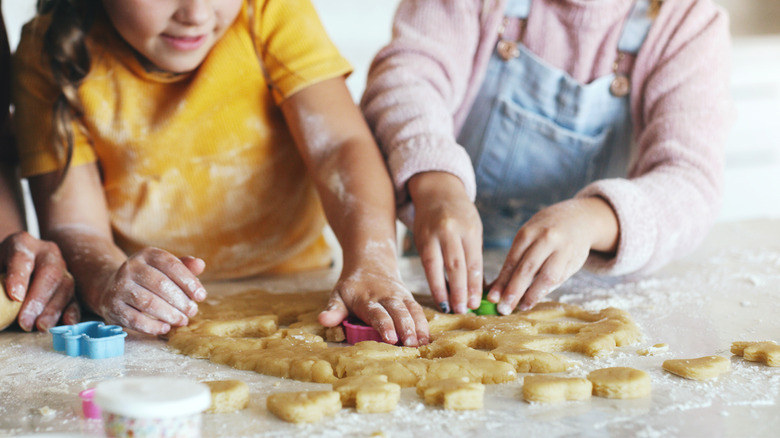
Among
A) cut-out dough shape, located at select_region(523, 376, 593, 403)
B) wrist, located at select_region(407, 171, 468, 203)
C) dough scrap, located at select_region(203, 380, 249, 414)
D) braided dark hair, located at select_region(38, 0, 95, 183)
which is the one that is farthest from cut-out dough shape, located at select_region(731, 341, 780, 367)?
braided dark hair, located at select_region(38, 0, 95, 183)

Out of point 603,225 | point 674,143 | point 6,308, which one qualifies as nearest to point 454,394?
point 603,225

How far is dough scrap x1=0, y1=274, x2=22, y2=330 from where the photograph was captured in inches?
38.7

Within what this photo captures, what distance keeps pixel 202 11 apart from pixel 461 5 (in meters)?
0.54

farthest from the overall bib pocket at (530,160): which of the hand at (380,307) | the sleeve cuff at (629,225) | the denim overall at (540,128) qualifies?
the hand at (380,307)

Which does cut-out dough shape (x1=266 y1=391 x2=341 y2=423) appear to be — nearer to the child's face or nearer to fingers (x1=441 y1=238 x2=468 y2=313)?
fingers (x1=441 y1=238 x2=468 y2=313)

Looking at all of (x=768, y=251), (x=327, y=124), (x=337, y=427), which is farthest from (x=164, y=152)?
(x=768, y=251)

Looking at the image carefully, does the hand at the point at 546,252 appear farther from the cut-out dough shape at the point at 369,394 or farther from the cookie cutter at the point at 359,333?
the cut-out dough shape at the point at 369,394

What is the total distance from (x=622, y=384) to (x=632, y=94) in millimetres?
846

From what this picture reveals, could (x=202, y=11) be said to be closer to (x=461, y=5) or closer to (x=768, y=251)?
(x=461, y=5)

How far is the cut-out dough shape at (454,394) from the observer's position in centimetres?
67

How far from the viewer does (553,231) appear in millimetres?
1055

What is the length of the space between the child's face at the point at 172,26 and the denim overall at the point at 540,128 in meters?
0.58

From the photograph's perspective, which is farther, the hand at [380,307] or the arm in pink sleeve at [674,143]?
the arm in pink sleeve at [674,143]

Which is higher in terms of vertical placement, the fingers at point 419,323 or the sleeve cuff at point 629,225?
the sleeve cuff at point 629,225
